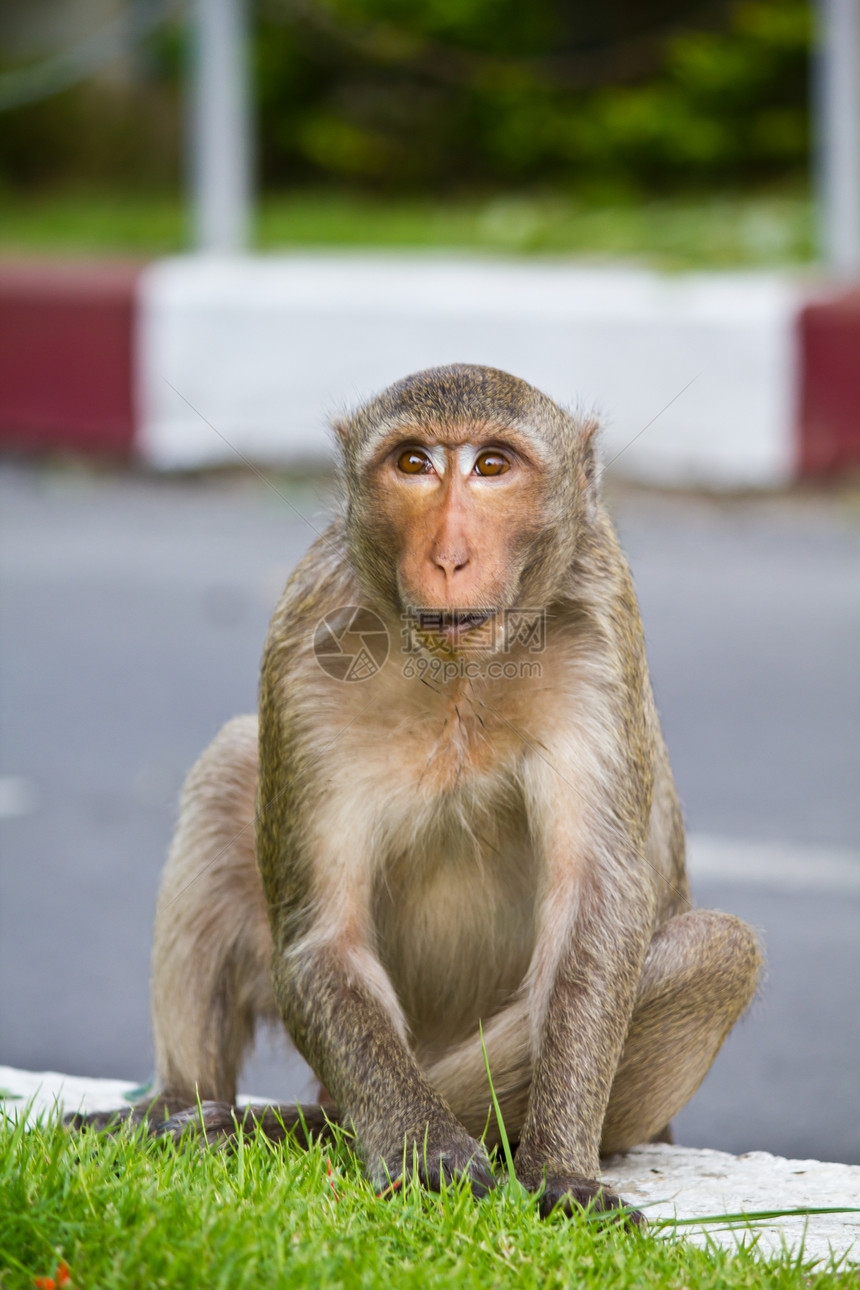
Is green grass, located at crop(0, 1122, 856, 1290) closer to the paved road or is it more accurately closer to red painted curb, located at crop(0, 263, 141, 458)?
the paved road

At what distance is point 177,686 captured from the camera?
22.4ft

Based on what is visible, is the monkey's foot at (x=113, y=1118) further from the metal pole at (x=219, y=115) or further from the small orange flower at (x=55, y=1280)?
the metal pole at (x=219, y=115)

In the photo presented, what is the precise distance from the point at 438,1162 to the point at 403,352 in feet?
20.5

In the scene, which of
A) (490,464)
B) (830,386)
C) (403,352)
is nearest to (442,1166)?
(490,464)

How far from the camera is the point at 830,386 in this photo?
8.23 meters

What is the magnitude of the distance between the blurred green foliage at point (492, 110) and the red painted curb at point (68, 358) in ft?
19.1

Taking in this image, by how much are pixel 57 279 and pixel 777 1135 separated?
6.47 meters

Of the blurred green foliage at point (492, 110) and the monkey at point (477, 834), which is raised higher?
the blurred green foliage at point (492, 110)

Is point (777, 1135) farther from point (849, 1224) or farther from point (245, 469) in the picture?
point (245, 469)

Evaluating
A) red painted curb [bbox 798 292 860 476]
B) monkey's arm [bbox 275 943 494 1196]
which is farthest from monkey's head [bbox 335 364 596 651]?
red painted curb [bbox 798 292 860 476]

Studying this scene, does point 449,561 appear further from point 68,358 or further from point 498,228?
point 498,228

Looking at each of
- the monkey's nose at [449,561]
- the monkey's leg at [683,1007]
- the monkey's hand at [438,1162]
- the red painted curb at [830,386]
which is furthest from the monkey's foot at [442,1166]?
the red painted curb at [830,386]

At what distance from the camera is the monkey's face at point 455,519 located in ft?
8.89

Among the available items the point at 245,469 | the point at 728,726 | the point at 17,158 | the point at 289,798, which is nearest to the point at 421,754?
the point at 289,798
